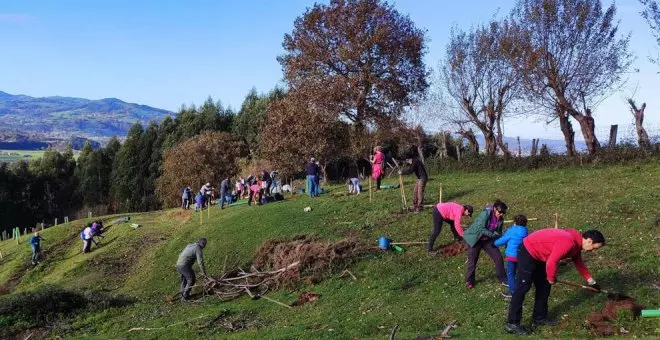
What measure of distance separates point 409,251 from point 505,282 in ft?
16.9

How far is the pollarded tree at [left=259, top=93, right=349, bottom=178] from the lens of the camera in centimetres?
4159

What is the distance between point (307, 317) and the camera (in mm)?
14070

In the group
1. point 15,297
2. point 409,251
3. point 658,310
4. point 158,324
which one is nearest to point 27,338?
point 15,297

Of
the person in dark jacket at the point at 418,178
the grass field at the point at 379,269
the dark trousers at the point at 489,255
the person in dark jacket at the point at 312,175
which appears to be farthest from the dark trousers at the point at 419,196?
the person in dark jacket at the point at 312,175

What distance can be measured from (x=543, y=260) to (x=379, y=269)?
7.16 metres

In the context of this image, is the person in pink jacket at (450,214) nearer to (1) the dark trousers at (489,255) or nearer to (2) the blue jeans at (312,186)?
(1) the dark trousers at (489,255)

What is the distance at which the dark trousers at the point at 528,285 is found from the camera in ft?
33.9

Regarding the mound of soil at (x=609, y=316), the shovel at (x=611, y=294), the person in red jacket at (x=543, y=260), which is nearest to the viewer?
the person in red jacket at (x=543, y=260)

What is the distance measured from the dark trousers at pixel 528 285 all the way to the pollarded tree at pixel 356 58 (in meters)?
30.5

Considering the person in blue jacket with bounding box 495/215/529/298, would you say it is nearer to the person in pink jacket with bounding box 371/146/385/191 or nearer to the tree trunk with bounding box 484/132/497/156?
the person in pink jacket with bounding box 371/146/385/191

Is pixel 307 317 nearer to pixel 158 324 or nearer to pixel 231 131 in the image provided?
pixel 158 324

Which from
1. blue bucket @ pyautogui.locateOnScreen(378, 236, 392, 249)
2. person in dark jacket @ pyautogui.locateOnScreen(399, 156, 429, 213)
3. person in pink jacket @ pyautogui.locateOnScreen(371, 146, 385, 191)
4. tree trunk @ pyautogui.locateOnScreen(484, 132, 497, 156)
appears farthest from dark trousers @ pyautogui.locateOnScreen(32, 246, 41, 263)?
tree trunk @ pyautogui.locateOnScreen(484, 132, 497, 156)

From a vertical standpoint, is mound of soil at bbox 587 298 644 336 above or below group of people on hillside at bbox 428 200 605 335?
below

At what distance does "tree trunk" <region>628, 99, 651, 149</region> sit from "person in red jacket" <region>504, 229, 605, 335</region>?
22.9 meters
